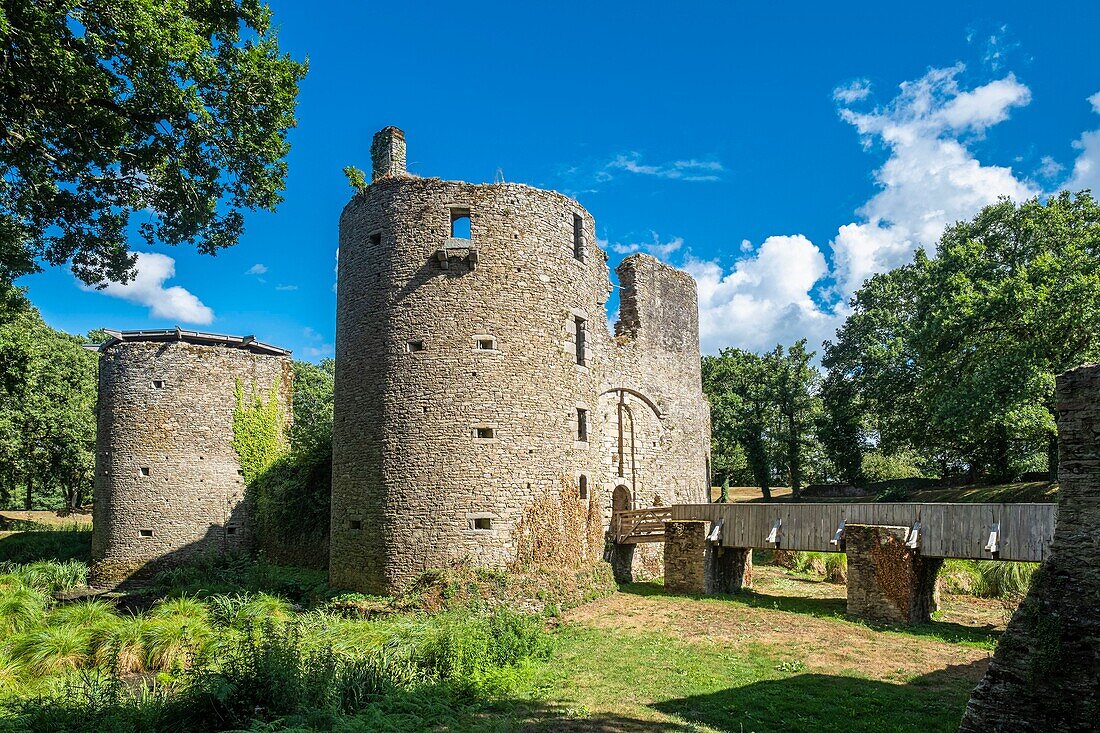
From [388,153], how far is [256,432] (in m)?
13.0

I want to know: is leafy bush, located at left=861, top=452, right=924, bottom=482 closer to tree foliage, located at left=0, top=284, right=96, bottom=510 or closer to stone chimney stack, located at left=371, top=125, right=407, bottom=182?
stone chimney stack, located at left=371, top=125, right=407, bottom=182

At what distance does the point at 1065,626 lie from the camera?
6750mm

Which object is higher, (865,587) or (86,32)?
(86,32)

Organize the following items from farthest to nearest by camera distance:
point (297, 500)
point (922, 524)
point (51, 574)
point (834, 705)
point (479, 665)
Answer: point (51, 574), point (297, 500), point (922, 524), point (479, 665), point (834, 705)

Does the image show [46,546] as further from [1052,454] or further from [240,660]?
[1052,454]

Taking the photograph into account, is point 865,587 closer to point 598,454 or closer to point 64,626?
point 598,454

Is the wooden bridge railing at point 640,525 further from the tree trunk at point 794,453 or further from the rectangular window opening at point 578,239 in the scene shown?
the tree trunk at point 794,453

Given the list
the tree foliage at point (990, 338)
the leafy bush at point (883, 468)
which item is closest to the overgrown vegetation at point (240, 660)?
the tree foliage at point (990, 338)

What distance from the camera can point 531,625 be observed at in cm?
1396

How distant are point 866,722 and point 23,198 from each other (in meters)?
14.9

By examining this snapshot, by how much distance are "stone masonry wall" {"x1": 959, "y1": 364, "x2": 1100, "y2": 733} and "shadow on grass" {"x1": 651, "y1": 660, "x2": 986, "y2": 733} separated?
2342 millimetres

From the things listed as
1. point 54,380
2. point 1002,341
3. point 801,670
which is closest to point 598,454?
point 801,670

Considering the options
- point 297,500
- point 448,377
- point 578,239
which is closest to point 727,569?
point 448,377

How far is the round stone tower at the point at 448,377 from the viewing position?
15.9 metres
